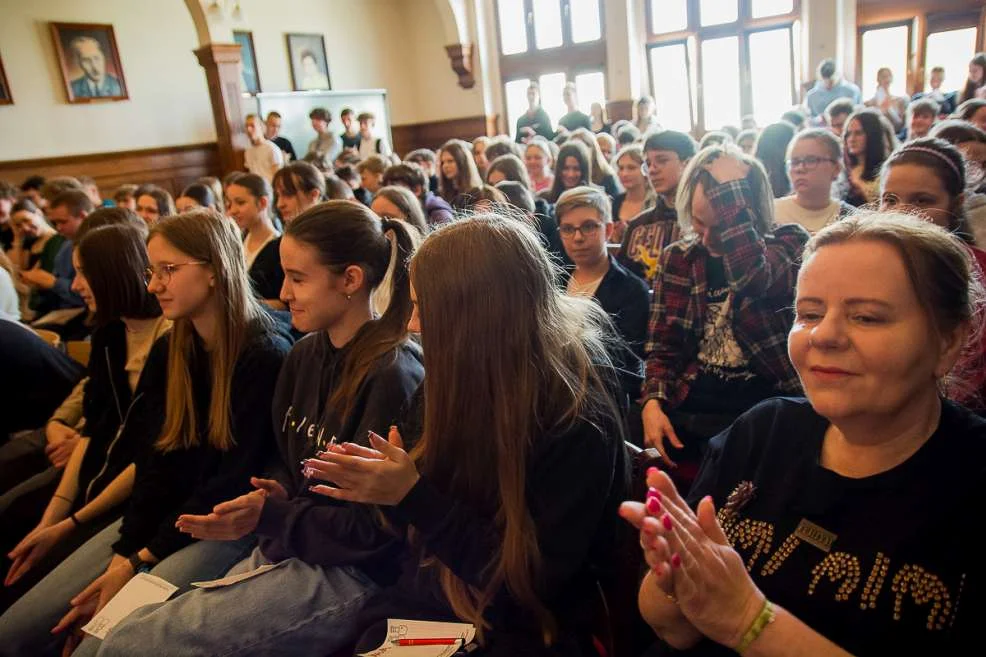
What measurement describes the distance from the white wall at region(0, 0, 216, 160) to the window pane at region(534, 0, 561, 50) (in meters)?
5.70

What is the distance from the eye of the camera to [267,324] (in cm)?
205

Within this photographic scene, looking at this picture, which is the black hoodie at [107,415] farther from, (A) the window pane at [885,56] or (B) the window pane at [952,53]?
(B) the window pane at [952,53]

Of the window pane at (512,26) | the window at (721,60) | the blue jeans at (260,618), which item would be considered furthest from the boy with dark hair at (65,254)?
the window pane at (512,26)

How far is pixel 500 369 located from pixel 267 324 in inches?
42.2

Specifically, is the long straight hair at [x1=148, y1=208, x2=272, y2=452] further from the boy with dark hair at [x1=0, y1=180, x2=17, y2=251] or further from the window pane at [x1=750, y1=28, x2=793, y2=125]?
the window pane at [x1=750, y1=28, x2=793, y2=125]

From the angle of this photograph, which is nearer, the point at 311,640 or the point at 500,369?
the point at 500,369

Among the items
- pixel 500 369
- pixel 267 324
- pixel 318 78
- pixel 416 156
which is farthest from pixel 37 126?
pixel 500 369

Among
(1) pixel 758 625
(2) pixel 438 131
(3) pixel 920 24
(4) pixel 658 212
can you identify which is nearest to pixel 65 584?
(1) pixel 758 625

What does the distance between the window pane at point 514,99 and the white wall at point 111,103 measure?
5.25m

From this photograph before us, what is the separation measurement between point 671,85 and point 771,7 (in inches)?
72.9

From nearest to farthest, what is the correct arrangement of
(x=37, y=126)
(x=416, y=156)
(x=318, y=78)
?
1. (x=416, y=156)
2. (x=37, y=126)
3. (x=318, y=78)

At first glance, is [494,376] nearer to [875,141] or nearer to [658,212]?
[658,212]

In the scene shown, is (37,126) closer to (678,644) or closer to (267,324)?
(267,324)

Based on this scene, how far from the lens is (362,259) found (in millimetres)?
1753
